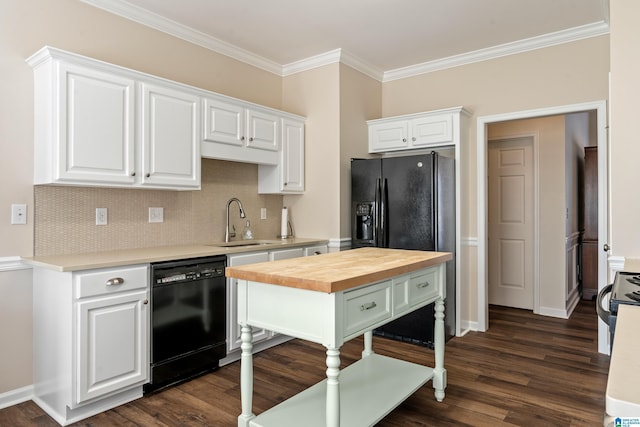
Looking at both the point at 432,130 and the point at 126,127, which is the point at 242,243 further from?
the point at 432,130

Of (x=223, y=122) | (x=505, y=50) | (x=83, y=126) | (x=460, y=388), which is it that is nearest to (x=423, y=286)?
(x=460, y=388)

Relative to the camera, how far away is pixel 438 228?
12.0 ft

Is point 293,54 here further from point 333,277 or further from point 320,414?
point 320,414

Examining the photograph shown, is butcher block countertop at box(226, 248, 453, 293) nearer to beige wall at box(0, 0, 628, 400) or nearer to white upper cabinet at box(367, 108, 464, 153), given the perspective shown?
beige wall at box(0, 0, 628, 400)

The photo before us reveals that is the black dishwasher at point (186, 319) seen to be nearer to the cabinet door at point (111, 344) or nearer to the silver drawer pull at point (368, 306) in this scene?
the cabinet door at point (111, 344)

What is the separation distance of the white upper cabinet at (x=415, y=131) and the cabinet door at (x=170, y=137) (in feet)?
6.37

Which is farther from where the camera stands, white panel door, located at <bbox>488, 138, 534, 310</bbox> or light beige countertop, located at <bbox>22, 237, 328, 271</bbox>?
white panel door, located at <bbox>488, 138, 534, 310</bbox>

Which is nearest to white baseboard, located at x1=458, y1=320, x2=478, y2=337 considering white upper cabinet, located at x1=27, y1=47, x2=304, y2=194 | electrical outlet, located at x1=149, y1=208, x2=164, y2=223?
white upper cabinet, located at x1=27, y1=47, x2=304, y2=194

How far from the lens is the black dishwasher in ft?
8.71

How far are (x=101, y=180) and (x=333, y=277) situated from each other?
1.72 meters

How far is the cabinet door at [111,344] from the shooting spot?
231 cm

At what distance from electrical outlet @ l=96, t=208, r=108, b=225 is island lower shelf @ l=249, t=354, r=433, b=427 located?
1.75 m

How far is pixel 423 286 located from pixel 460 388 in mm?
856

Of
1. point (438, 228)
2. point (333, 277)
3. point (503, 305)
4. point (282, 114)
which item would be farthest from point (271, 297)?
point (503, 305)
